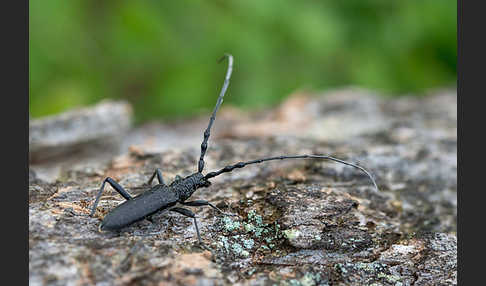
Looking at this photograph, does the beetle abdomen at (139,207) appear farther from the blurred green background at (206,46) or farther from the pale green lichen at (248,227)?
the blurred green background at (206,46)

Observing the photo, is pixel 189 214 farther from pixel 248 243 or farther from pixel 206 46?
pixel 206 46

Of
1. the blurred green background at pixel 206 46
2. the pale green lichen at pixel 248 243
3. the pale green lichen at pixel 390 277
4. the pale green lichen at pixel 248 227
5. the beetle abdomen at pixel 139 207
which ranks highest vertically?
the blurred green background at pixel 206 46

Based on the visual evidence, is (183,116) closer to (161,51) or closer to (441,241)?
(161,51)

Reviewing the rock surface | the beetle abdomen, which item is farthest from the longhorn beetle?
the rock surface

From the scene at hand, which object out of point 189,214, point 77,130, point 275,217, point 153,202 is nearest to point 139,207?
point 153,202

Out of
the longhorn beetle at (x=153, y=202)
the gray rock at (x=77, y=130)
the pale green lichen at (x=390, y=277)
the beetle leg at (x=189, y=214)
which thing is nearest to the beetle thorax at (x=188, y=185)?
the longhorn beetle at (x=153, y=202)
